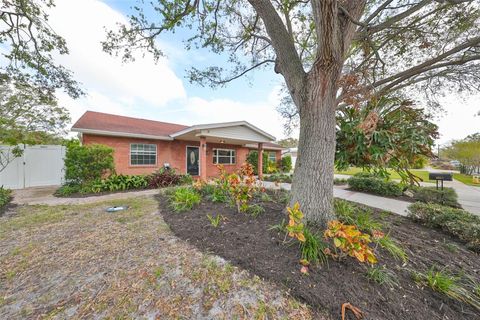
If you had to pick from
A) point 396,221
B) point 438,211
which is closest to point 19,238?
point 396,221

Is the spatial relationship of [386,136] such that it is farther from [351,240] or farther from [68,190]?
[68,190]

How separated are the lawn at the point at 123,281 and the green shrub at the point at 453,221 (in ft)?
12.0

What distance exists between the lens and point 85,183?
7.10 metres

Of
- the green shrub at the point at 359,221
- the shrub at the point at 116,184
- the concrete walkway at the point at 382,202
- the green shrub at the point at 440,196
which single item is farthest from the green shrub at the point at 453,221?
the shrub at the point at 116,184

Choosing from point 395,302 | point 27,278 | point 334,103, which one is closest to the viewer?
point 395,302

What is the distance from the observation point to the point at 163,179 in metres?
8.49

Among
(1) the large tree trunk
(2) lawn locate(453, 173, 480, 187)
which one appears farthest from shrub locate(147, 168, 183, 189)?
(2) lawn locate(453, 173, 480, 187)

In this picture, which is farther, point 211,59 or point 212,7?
point 211,59

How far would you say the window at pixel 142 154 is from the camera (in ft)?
30.9

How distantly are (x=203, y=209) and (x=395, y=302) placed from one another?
3.56 meters

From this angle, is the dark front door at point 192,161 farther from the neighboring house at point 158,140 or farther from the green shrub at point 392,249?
the green shrub at point 392,249

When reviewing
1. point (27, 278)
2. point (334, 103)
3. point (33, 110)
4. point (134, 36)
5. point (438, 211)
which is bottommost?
point (27, 278)

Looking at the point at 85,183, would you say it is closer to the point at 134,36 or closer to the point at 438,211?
the point at 134,36

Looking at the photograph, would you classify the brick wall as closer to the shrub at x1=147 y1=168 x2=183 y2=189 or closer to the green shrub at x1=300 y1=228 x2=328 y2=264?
the shrub at x1=147 y1=168 x2=183 y2=189
